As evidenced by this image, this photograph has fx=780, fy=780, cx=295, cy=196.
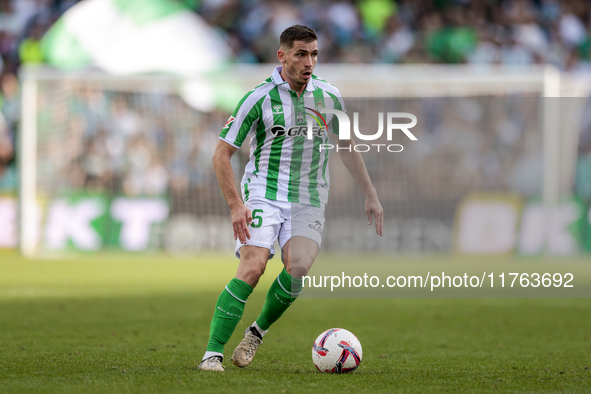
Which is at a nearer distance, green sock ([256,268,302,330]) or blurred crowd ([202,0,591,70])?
green sock ([256,268,302,330])

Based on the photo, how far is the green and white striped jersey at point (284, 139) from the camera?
475 cm

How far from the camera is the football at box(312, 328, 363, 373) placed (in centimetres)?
454

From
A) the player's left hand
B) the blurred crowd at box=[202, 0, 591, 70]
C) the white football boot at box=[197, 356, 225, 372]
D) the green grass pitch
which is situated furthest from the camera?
the blurred crowd at box=[202, 0, 591, 70]

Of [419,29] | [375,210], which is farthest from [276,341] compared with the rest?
[419,29]

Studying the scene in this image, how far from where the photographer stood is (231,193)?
4.56 meters

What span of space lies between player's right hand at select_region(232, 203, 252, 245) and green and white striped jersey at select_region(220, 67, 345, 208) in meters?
0.24

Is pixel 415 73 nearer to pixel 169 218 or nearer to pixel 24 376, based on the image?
pixel 169 218

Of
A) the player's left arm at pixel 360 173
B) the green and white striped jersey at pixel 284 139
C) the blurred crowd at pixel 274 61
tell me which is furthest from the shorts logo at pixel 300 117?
the blurred crowd at pixel 274 61

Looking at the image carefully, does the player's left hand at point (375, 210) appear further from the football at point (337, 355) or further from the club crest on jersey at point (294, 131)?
the football at point (337, 355)

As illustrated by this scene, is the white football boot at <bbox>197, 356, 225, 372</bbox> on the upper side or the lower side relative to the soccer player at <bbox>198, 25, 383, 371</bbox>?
lower

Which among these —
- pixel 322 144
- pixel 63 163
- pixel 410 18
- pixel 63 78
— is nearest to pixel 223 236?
pixel 63 163

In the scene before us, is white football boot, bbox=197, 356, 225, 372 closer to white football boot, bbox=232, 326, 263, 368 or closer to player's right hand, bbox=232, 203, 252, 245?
white football boot, bbox=232, 326, 263, 368

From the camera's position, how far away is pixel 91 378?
419 centimetres

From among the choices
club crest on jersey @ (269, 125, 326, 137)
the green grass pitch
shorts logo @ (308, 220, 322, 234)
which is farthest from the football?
club crest on jersey @ (269, 125, 326, 137)
